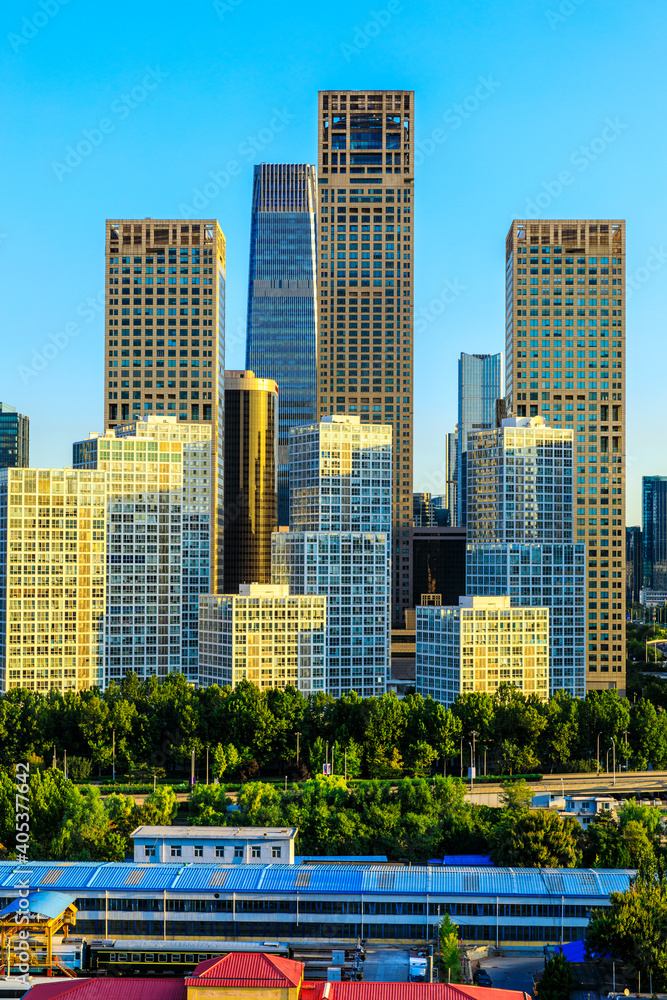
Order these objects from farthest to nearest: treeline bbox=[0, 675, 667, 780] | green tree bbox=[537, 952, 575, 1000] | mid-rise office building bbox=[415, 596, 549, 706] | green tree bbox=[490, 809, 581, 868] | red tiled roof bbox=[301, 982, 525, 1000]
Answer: mid-rise office building bbox=[415, 596, 549, 706], treeline bbox=[0, 675, 667, 780], green tree bbox=[490, 809, 581, 868], green tree bbox=[537, 952, 575, 1000], red tiled roof bbox=[301, 982, 525, 1000]

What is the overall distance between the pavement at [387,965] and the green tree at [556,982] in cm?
1025

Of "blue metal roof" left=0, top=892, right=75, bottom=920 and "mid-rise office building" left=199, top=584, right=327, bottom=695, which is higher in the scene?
"mid-rise office building" left=199, top=584, right=327, bottom=695

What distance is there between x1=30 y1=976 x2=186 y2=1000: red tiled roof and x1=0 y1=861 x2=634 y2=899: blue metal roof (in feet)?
69.6

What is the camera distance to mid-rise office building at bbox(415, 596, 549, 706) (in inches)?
7195

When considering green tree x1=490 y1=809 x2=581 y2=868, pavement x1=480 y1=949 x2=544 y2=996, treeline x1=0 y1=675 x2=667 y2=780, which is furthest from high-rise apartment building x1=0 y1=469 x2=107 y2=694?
pavement x1=480 y1=949 x2=544 y2=996

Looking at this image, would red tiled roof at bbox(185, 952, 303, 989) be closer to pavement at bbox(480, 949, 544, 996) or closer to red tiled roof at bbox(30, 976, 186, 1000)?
red tiled roof at bbox(30, 976, 186, 1000)

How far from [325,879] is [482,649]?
93995mm

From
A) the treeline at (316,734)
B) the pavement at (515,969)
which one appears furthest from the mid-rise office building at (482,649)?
the pavement at (515,969)

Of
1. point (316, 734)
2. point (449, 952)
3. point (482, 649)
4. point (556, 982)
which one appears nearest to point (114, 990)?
point (449, 952)

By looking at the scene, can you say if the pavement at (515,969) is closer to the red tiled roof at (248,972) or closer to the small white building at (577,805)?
the red tiled roof at (248,972)

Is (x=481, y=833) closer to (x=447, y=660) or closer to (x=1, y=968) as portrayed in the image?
(x=1, y=968)

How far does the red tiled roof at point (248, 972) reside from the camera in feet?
223

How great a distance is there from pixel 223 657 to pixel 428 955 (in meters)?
105

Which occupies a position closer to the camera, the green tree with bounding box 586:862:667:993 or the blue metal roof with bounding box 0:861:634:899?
the green tree with bounding box 586:862:667:993
